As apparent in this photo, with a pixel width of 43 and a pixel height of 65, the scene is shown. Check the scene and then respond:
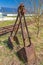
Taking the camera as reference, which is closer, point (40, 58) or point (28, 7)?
point (40, 58)

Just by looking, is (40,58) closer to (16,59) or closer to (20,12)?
(16,59)

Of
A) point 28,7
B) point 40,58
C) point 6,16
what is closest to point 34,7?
point 28,7

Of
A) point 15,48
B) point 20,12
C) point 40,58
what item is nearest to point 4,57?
point 15,48

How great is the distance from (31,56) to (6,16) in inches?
458

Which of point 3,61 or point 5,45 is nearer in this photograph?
point 3,61

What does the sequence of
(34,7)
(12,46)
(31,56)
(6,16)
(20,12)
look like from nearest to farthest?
Answer: (31,56), (20,12), (12,46), (34,7), (6,16)

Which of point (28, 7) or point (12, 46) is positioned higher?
point (28, 7)

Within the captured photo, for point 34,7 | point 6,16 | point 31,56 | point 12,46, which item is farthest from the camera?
point 6,16

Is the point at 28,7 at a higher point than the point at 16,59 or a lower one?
higher

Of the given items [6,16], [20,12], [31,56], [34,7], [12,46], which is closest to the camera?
[31,56]

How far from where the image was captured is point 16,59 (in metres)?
4.56

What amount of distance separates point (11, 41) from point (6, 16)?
34.9 feet

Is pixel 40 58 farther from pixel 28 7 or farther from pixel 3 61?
pixel 28 7

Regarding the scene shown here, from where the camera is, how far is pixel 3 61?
448 cm
